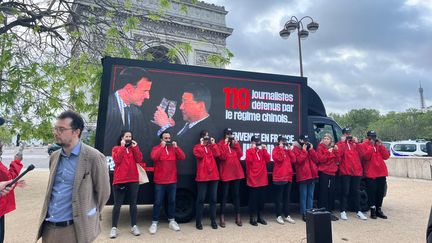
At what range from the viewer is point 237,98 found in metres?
6.98

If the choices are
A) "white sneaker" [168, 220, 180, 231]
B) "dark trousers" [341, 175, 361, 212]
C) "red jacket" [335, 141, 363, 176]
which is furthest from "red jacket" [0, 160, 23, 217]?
"dark trousers" [341, 175, 361, 212]

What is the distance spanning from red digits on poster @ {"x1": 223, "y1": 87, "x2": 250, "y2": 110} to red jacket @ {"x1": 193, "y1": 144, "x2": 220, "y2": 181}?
48.4 inches

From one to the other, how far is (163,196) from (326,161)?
372 cm

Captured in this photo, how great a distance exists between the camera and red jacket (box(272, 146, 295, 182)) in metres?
6.69

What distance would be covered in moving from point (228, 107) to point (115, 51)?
2.76m

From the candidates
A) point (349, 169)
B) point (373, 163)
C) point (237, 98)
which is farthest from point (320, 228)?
point (373, 163)

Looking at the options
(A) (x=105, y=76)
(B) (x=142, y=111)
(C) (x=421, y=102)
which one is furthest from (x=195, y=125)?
(C) (x=421, y=102)

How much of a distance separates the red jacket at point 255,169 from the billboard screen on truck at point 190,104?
338mm

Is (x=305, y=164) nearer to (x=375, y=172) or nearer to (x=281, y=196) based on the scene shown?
(x=281, y=196)

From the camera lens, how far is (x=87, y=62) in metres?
6.68

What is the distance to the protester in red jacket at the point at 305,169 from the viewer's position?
6.91 meters

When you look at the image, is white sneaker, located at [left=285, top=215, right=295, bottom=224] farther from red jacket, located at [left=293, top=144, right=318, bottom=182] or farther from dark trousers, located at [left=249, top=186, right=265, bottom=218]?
red jacket, located at [left=293, top=144, right=318, bottom=182]

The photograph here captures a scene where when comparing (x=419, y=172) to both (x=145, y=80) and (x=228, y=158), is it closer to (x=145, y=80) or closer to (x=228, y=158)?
(x=228, y=158)

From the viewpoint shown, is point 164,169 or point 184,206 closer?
point 164,169
